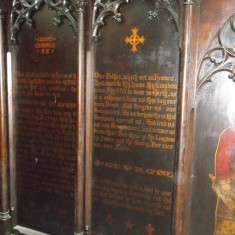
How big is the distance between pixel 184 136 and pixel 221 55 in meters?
0.69

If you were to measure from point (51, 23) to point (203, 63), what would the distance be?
58.9 inches

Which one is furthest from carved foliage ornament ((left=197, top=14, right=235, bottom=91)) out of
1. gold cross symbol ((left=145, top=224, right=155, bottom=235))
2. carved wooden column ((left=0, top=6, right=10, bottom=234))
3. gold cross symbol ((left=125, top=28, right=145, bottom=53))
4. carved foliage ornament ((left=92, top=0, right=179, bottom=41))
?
carved wooden column ((left=0, top=6, right=10, bottom=234))

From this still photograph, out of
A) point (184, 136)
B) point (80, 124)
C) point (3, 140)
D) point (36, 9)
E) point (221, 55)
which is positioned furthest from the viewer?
point (3, 140)

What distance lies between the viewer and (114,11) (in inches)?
102

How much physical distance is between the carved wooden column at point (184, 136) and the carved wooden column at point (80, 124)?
0.91 metres

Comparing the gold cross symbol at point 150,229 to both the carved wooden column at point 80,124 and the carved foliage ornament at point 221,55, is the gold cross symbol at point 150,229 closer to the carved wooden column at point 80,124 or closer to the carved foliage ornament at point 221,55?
the carved wooden column at point 80,124

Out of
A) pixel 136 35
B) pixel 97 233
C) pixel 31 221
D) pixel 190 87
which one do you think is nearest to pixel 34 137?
pixel 31 221

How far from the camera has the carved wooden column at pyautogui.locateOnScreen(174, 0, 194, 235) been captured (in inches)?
90.7

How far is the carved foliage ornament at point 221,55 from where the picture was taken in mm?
2262

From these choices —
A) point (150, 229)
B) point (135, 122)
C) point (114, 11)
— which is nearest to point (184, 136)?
point (135, 122)

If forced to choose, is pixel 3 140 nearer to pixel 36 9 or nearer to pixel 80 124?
pixel 80 124

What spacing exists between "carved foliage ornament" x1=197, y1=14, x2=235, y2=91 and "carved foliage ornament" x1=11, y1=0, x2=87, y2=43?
117 centimetres

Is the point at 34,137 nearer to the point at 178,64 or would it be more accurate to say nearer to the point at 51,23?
the point at 51,23

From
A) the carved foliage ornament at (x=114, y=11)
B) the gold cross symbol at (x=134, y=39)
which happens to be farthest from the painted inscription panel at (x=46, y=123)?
the gold cross symbol at (x=134, y=39)
